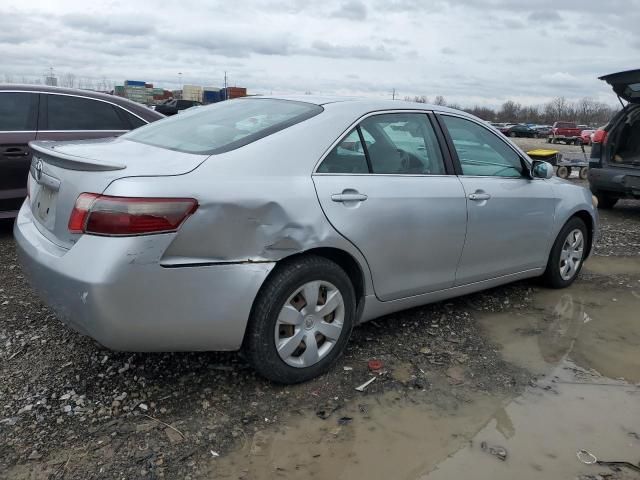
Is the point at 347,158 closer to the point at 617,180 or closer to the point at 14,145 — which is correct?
the point at 14,145

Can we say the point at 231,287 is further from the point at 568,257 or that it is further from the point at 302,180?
the point at 568,257

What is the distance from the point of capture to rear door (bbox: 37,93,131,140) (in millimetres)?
5590

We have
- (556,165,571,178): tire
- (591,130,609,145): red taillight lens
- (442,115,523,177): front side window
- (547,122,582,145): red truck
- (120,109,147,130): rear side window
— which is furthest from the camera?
→ (547,122,582,145): red truck

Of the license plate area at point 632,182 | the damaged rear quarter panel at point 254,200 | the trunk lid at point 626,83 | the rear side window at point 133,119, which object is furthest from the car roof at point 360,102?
the license plate area at point 632,182

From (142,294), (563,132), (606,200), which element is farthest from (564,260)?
(563,132)

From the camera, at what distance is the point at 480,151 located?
400 cm

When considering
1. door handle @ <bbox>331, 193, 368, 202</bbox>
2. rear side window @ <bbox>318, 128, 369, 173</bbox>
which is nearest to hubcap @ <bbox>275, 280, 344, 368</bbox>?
door handle @ <bbox>331, 193, 368, 202</bbox>

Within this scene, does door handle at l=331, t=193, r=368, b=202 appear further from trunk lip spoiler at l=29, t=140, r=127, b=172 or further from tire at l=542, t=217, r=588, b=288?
tire at l=542, t=217, r=588, b=288

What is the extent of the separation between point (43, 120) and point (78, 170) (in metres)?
3.46

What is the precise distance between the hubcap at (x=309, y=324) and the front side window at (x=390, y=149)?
66 centimetres

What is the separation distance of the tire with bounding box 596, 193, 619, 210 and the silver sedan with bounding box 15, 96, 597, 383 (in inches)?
224

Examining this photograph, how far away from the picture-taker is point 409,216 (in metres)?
3.29

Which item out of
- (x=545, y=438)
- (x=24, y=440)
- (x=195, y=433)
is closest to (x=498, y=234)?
(x=545, y=438)

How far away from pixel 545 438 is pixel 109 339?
2089mm
